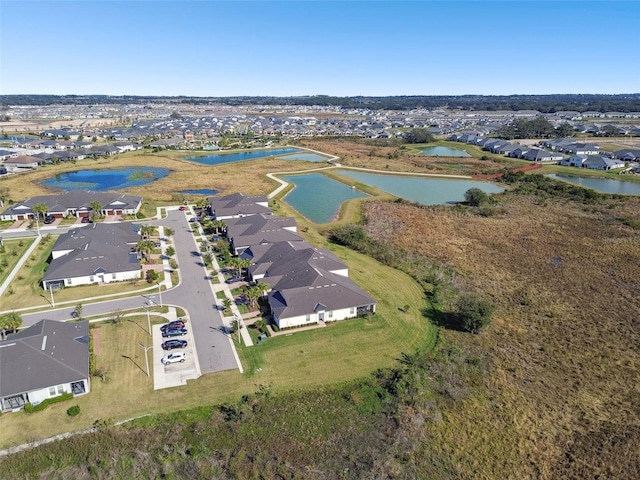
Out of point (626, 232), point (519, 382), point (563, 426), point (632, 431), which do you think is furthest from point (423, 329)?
point (626, 232)

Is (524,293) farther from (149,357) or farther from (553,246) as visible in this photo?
(149,357)

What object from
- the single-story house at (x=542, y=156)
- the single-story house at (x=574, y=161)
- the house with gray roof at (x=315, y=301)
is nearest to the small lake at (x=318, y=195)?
the house with gray roof at (x=315, y=301)

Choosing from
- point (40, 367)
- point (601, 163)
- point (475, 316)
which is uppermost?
point (601, 163)

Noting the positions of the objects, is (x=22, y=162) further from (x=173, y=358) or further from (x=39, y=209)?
(x=173, y=358)

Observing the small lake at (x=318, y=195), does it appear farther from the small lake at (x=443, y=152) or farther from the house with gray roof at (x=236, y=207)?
the small lake at (x=443, y=152)

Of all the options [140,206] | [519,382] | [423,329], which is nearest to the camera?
[519,382]

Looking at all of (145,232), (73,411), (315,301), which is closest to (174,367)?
(73,411)
